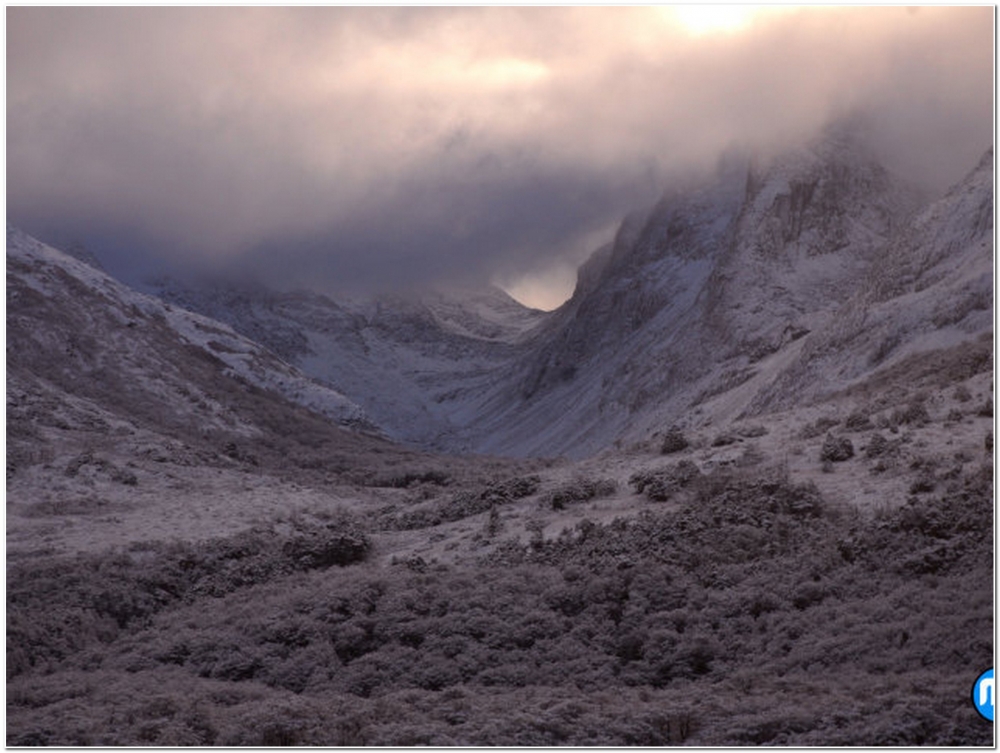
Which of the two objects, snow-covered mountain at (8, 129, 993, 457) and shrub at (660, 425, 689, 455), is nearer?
shrub at (660, 425, 689, 455)

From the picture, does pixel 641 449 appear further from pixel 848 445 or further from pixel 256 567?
pixel 256 567

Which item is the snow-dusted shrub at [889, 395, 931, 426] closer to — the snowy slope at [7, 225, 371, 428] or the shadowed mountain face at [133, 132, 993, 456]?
the shadowed mountain face at [133, 132, 993, 456]

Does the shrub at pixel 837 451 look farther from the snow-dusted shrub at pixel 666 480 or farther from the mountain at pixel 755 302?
the mountain at pixel 755 302

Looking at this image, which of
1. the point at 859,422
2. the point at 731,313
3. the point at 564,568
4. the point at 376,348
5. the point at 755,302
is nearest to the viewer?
the point at 564,568

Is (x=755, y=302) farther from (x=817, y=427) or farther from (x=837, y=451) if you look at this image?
(x=837, y=451)

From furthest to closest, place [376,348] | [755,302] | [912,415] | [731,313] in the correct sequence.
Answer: [376,348], [731,313], [755,302], [912,415]

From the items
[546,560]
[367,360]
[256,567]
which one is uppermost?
[367,360]

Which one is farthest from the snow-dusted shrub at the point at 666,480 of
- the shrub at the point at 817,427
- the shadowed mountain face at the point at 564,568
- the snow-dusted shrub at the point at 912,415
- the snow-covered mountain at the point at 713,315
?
the snow-covered mountain at the point at 713,315

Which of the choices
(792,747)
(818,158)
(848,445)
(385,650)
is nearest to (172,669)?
(385,650)

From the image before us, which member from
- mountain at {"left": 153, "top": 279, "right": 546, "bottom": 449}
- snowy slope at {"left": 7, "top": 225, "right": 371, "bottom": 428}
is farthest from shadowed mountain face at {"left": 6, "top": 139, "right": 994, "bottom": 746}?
mountain at {"left": 153, "top": 279, "right": 546, "bottom": 449}

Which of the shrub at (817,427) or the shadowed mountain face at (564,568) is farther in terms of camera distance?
the shrub at (817,427)

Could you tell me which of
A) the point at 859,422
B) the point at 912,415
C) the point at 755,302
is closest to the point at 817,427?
the point at 859,422
